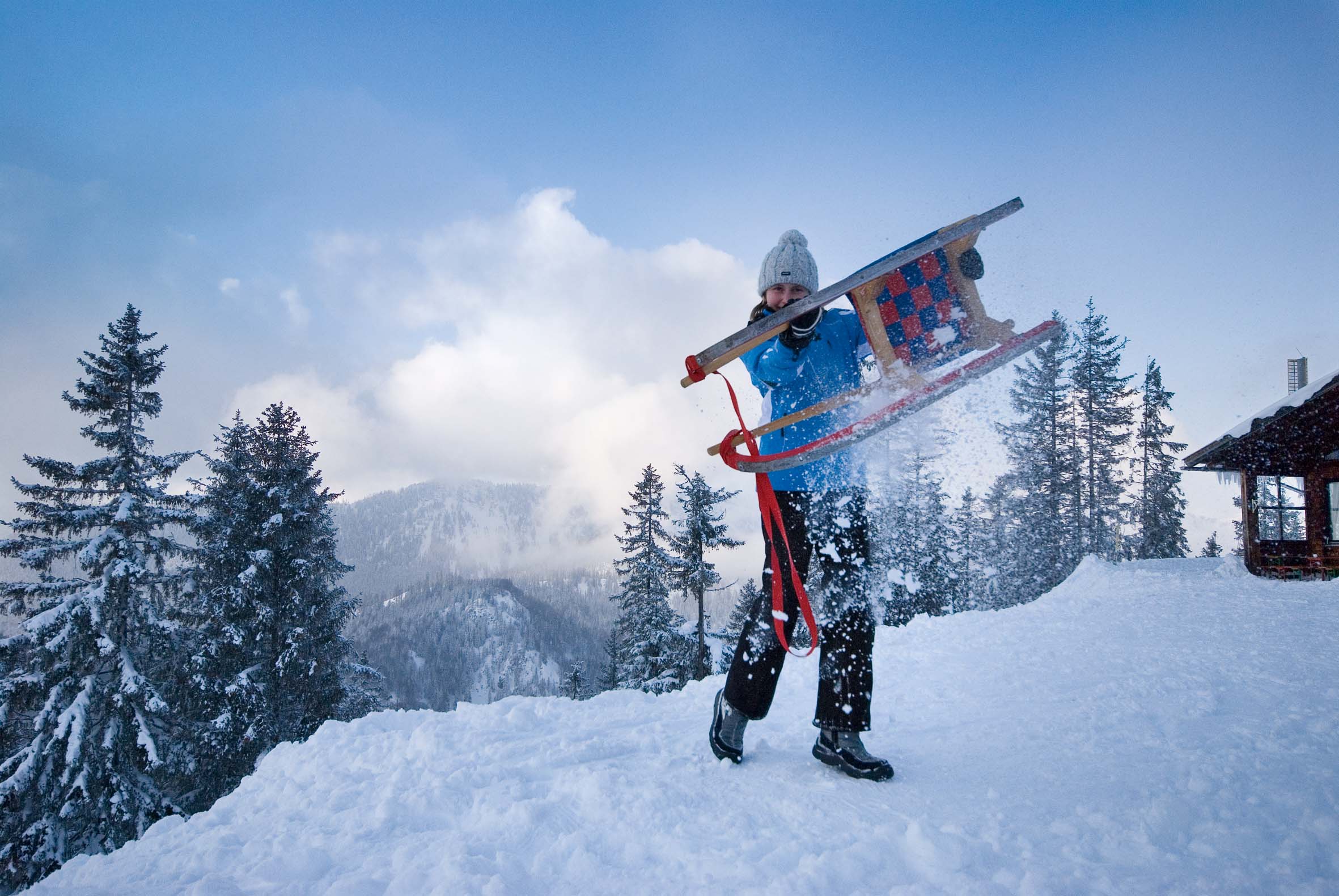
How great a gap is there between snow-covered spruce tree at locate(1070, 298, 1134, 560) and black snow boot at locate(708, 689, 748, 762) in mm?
22727

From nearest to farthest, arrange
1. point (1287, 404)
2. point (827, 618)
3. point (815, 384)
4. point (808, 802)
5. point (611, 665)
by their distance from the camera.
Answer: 1. point (808, 802)
2. point (827, 618)
3. point (815, 384)
4. point (1287, 404)
5. point (611, 665)

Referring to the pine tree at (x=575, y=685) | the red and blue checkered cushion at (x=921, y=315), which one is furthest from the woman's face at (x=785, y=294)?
the pine tree at (x=575, y=685)

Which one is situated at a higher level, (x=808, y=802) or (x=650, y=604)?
(x=808, y=802)

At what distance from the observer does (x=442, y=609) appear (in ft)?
468

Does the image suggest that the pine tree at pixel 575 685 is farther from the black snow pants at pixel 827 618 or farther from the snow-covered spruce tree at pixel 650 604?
the black snow pants at pixel 827 618

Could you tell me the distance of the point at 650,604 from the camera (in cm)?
2055

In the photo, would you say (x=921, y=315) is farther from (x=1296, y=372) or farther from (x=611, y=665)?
(x=611, y=665)

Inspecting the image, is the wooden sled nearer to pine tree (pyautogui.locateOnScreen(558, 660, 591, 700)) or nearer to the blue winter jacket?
the blue winter jacket

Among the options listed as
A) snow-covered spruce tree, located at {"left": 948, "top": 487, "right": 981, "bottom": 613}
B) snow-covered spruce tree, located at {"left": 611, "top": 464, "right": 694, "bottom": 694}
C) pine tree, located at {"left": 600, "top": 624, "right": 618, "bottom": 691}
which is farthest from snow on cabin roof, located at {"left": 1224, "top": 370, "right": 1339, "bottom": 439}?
pine tree, located at {"left": 600, "top": 624, "right": 618, "bottom": 691}

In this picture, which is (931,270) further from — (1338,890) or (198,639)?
(198,639)

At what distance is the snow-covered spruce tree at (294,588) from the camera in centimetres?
1423

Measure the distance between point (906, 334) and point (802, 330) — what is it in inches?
19.3

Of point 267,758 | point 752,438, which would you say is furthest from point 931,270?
point 267,758

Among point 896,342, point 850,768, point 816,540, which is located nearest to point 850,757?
point 850,768
